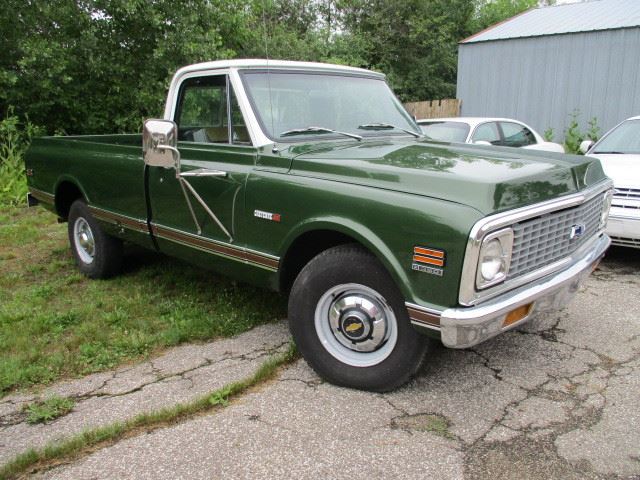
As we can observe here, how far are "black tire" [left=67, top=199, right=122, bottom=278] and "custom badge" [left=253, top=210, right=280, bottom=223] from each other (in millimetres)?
2386

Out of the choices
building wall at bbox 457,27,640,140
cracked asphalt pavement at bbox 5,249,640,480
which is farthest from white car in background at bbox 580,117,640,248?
building wall at bbox 457,27,640,140

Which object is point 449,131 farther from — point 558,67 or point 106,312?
point 558,67

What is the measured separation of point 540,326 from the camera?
163 inches

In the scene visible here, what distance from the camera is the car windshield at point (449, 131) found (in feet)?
25.6

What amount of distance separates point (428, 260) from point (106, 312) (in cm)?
299

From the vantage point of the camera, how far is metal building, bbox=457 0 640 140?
1280 cm

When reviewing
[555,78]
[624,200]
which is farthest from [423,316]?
[555,78]

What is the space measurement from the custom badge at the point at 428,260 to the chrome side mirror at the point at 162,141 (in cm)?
175

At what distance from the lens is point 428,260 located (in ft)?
8.82

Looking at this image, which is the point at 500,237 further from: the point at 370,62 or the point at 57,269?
the point at 370,62

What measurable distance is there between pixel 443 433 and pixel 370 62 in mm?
20121

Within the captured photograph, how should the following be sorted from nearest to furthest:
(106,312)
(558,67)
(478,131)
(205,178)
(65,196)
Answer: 1. (205,178)
2. (106,312)
3. (65,196)
4. (478,131)
5. (558,67)

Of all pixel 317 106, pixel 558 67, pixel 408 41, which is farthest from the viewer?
pixel 408 41

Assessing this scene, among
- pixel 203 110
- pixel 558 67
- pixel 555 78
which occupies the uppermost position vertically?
pixel 558 67
